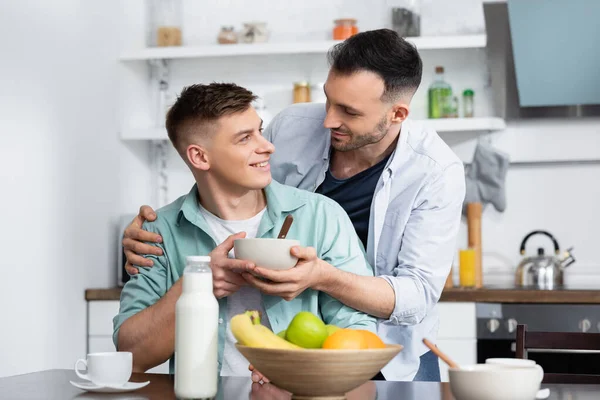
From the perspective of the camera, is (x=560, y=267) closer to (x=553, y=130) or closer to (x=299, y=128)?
(x=553, y=130)

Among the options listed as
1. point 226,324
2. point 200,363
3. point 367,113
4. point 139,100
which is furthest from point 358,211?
point 139,100

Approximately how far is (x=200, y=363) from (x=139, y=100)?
2.93 metres

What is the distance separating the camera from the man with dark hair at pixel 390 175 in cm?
229

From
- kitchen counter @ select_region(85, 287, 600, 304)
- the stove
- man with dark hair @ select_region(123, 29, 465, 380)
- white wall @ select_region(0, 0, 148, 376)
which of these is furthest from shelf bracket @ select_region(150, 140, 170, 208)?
man with dark hair @ select_region(123, 29, 465, 380)

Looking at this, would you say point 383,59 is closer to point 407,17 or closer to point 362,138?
point 362,138

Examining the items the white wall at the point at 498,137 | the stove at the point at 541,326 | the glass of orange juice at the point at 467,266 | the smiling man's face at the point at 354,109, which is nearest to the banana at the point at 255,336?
the smiling man's face at the point at 354,109

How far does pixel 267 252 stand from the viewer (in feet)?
5.43

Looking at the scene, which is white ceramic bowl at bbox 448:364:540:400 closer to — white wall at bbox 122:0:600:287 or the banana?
the banana

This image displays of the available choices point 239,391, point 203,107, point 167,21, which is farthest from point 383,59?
point 167,21

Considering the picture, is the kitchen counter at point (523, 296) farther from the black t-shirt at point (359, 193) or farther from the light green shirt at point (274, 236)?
the light green shirt at point (274, 236)

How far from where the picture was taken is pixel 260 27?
4.00m

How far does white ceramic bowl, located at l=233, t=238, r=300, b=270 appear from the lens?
5.39 ft

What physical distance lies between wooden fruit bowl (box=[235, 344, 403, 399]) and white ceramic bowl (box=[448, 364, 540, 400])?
11cm

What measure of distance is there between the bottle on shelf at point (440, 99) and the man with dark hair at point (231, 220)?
1.78 m
